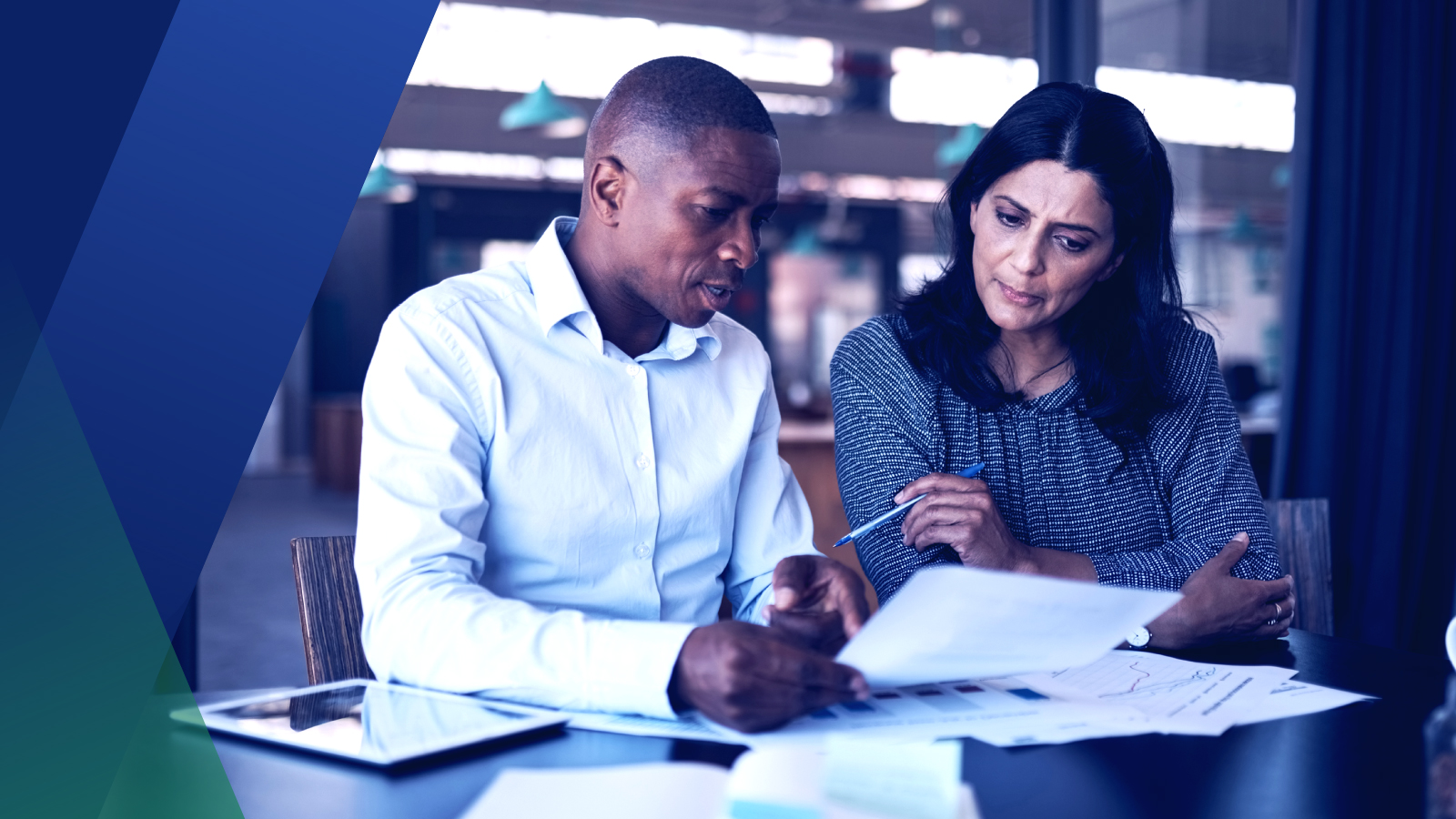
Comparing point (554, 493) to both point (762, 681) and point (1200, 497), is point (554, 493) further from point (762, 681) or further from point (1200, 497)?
point (1200, 497)

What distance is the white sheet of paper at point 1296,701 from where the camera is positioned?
97cm

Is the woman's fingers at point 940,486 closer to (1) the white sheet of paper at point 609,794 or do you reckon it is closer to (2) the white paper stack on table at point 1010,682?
(2) the white paper stack on table at point 1010,682

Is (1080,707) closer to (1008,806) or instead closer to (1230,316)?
(1008,806)

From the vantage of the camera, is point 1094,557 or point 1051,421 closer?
point 1094,557

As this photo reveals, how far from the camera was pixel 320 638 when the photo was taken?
1.24 meters

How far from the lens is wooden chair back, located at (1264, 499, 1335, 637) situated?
72.4 inches

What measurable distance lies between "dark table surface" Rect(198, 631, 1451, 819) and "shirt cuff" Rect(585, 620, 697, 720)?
0.12 ft

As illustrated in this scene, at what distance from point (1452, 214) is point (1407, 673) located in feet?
7.01

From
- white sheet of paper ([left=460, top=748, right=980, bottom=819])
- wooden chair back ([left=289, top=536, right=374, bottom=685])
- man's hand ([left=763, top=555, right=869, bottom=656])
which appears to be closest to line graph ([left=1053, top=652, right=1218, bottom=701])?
man's hand ([left=763, top=555, right=869, bottom=656])

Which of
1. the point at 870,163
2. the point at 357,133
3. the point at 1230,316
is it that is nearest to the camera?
the point at 357,133

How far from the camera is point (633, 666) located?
2.99 ft

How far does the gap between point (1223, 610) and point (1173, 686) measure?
29 cm

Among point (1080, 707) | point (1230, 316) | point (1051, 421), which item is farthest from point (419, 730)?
point (1230, 316)

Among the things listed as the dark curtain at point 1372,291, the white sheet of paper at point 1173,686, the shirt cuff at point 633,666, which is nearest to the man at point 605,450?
the shirt cuff at point 633,666
